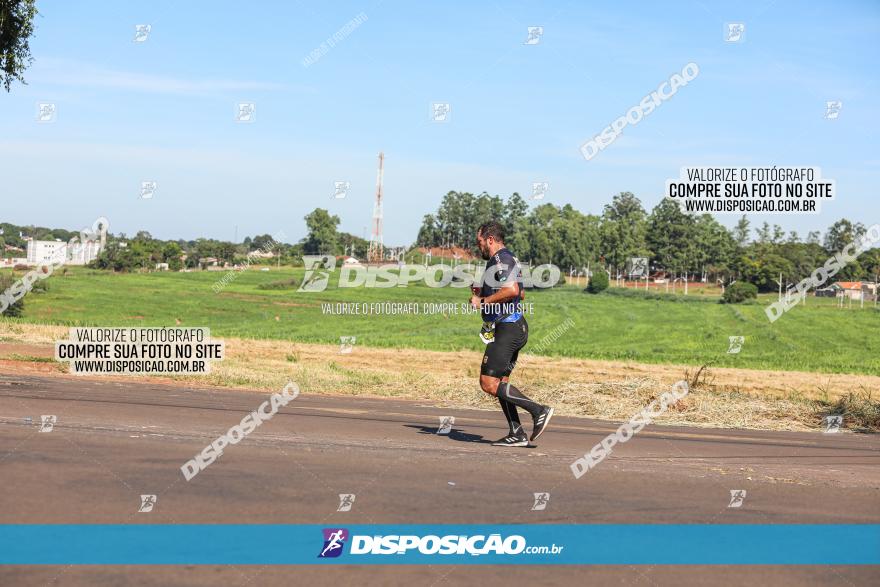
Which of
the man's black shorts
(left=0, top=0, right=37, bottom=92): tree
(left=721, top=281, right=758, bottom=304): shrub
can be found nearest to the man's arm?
the man's black shorts

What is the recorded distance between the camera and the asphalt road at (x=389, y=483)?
497 cm

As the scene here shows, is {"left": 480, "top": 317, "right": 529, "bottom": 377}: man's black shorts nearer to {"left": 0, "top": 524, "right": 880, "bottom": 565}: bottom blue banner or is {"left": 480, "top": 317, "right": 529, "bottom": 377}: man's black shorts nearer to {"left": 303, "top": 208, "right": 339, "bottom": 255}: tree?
{"left": 0, "top": 524, "right": 880, "bottom": 565}: bottom blue banner

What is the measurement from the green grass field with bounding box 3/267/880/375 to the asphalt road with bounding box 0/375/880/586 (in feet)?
114

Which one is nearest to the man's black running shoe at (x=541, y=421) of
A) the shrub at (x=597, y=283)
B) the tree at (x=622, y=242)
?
the shrub at (x=597, y=283)

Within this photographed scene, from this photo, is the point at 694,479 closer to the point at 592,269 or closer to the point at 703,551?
the point at 703,551

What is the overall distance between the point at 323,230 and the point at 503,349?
121661 millimetres

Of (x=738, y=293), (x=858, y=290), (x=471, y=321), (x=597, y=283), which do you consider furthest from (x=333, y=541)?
(x=858, y=290)

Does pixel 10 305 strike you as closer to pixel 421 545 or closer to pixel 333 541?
pixel 333 541

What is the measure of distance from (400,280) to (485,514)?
276 ft

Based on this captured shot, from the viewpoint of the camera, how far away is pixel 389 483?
22.5ft

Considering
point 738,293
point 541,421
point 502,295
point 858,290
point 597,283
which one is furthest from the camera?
point 858,290

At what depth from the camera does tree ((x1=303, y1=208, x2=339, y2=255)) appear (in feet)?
421

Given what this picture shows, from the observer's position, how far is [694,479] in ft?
25.6

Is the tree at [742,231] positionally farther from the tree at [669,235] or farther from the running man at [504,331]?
the running man at [504,331]
